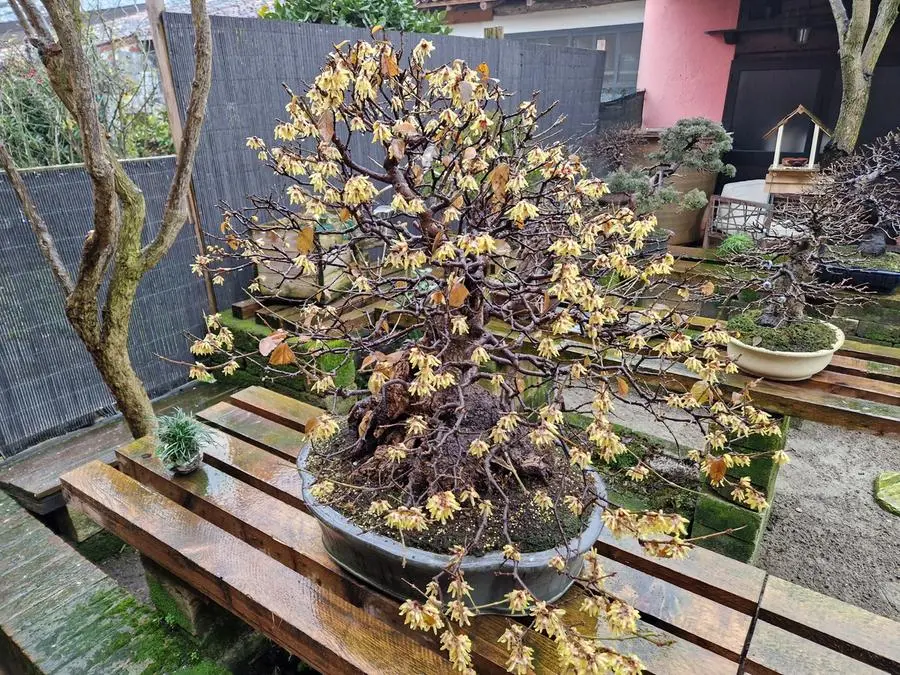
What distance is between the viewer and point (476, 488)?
1.23 metres

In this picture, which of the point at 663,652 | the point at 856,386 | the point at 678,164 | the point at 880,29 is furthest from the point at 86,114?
the point at 880,29

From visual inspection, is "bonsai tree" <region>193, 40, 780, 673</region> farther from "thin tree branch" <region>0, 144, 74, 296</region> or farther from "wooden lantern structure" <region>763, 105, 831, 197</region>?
"wooden lantern structure" <region>763, 105, 831, 197</region>

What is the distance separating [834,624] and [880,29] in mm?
5310

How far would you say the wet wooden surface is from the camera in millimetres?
2412

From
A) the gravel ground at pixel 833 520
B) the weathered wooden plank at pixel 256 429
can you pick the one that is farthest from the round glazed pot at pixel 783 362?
the weathered wooden plank at pixel 256 429

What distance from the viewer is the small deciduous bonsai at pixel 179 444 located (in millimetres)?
1650

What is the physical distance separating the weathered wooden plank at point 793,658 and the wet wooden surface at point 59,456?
103 inches

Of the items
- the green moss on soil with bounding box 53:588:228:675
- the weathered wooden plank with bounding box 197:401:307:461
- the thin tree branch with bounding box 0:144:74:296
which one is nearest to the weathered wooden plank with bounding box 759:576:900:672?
the weathered wooden plank with bounding box 197:401:307:461

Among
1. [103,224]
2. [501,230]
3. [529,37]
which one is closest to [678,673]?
[501,230]

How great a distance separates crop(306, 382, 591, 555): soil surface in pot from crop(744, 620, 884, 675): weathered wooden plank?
1.37ft

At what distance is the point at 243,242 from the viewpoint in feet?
4.52

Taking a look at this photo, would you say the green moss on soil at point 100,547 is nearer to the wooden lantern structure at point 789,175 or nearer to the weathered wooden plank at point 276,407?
the weathered wooden plank at point 276,407

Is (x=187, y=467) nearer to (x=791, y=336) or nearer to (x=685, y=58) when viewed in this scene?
(x=791, y=336)

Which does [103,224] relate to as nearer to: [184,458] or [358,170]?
[184,458]
